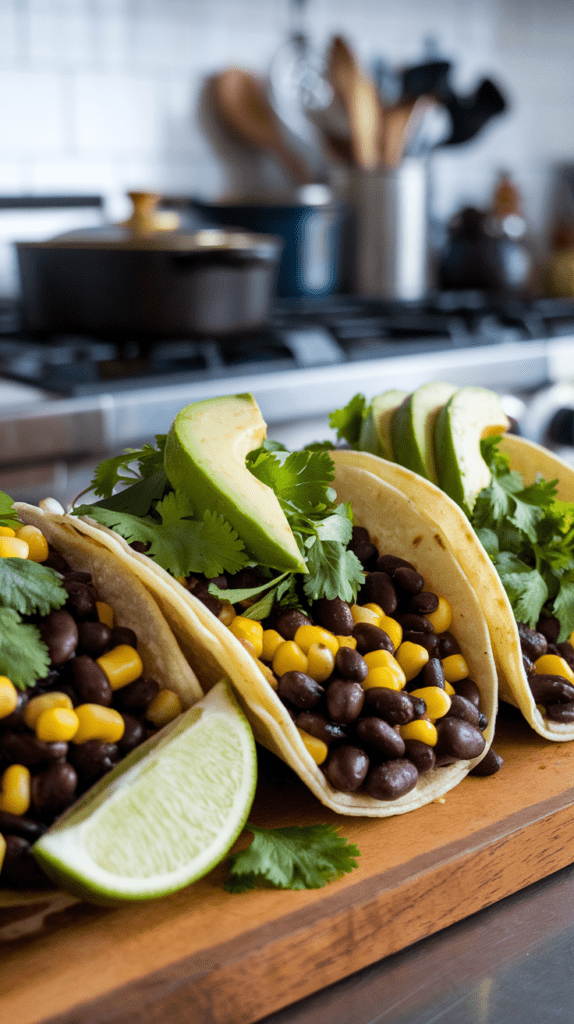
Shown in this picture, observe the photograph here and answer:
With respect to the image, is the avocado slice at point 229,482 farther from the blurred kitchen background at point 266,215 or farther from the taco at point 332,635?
the blurred kitchen background at point 266,215

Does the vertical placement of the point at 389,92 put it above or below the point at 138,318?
above

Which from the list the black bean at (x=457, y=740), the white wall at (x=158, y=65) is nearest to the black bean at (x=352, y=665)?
the black bean at (x=457, y=740)

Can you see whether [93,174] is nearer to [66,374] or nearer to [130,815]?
[66,374]

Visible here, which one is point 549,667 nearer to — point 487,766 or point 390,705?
point 487,766

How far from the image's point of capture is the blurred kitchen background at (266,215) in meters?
2.51

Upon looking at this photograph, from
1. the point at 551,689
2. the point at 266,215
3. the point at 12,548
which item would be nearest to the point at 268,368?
the point at 266,215

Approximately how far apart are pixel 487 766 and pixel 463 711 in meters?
0.07

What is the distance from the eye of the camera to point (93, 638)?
0.90 meters

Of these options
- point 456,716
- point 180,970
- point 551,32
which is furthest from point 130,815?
point 551,32

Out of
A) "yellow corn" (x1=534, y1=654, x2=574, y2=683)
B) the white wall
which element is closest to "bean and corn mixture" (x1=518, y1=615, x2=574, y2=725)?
"yellow corn" (x1=534, y1=654, x2=574, y2=683)

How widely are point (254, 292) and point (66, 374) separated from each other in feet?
1.99

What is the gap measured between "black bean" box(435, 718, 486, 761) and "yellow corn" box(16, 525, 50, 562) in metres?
0.44

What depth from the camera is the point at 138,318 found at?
255 cm

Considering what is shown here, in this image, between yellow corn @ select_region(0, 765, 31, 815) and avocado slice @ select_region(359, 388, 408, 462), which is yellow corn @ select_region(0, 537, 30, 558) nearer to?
yellow corn @ select_region(0, 765, 31, 815)
